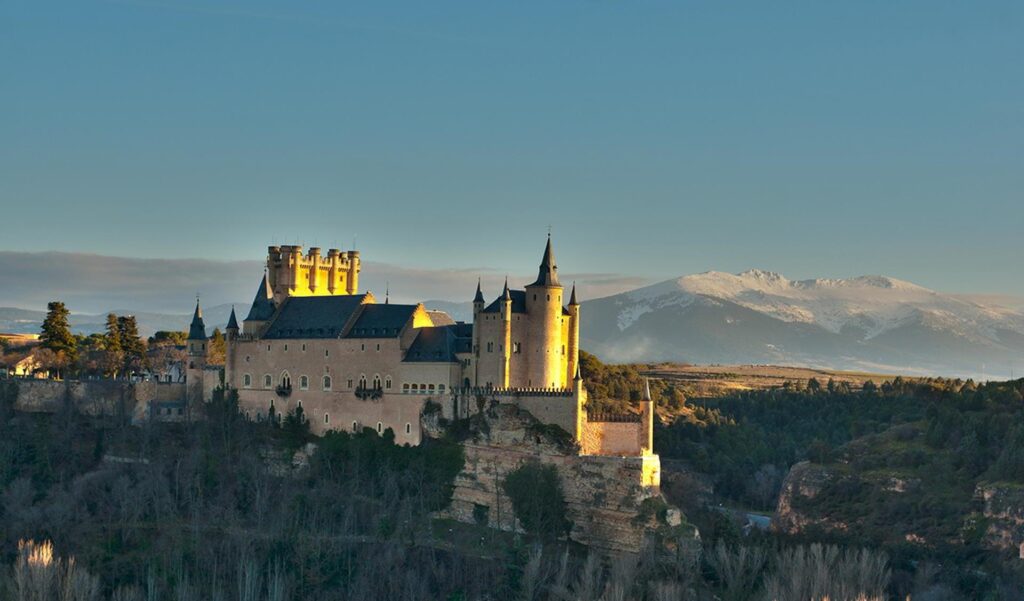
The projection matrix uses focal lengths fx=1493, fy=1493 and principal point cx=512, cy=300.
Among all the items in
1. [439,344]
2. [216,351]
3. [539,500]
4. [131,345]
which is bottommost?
[539,500]

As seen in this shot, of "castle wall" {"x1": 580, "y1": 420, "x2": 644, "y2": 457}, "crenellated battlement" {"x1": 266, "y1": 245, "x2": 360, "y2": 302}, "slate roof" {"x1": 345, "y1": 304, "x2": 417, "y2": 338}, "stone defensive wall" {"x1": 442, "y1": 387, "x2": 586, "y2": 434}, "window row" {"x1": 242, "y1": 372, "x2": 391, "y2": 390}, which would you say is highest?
"crenellated battlement" {"x1": 266, "y1": 245, "x2": 360, "y2": 302}

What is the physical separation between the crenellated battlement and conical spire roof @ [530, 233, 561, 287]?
18.8 meters

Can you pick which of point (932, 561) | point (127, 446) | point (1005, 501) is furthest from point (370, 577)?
point (1005, 501)

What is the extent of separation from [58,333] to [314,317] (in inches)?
981

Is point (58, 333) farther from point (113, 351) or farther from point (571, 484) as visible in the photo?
point (571, 484)

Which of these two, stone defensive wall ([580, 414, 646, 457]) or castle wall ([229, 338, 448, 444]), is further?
castle wall ([229, 338, 448, 444])

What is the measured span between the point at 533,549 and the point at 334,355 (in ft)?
59.0

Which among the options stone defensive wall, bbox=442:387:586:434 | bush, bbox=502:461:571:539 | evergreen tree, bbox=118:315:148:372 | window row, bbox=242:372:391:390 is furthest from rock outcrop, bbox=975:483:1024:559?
evergreen tree, bbox=118:315:148:372

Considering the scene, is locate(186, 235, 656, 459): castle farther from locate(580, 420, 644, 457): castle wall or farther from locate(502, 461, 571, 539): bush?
locate(502, 461, 571, 539): bush

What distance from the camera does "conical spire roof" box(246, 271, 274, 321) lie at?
89188 millimetres

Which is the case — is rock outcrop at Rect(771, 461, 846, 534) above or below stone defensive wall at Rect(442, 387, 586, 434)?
below

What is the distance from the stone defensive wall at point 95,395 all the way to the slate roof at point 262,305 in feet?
22.0

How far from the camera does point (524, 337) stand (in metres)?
79.7

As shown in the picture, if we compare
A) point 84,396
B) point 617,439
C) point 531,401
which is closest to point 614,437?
point 617,439
